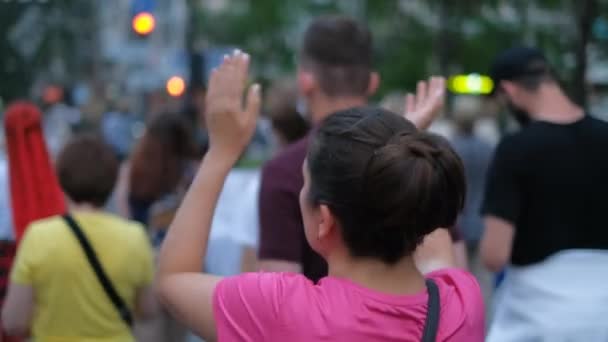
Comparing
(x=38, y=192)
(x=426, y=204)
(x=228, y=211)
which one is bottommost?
(x=228, y=211)

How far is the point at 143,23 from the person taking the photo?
13.3 m

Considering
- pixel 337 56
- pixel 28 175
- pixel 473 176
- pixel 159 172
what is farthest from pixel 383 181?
pixel 473 176

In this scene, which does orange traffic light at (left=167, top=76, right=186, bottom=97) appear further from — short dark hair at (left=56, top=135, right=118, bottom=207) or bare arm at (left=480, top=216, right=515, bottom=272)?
bare arm at (left=480, top=216, right=515, bottom=272)

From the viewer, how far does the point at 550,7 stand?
511 inches

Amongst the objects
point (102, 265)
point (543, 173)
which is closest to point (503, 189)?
point (543, 173)

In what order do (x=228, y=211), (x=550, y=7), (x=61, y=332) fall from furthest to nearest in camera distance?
(x=550, y=7) < (x=228, y=211) < (x=61, y=332)

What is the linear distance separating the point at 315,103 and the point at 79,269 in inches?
42.4

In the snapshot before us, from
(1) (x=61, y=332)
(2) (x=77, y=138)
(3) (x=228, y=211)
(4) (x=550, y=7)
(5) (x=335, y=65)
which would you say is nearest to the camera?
(5) (x=335, y=65)

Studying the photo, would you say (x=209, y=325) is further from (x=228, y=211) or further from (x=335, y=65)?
(x=228, y=211)

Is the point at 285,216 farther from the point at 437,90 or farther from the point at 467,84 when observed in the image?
the point at 467,84

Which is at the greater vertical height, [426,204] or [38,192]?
[426,204]

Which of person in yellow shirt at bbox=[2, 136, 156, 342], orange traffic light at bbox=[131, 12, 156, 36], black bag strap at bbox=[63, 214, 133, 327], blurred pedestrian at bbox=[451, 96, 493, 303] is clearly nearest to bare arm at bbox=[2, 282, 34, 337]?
person in yellow shirt at bbox=[2, 136, 156, 342]

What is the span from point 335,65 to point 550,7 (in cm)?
1011

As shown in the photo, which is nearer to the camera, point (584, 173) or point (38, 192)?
point (584, 173)
